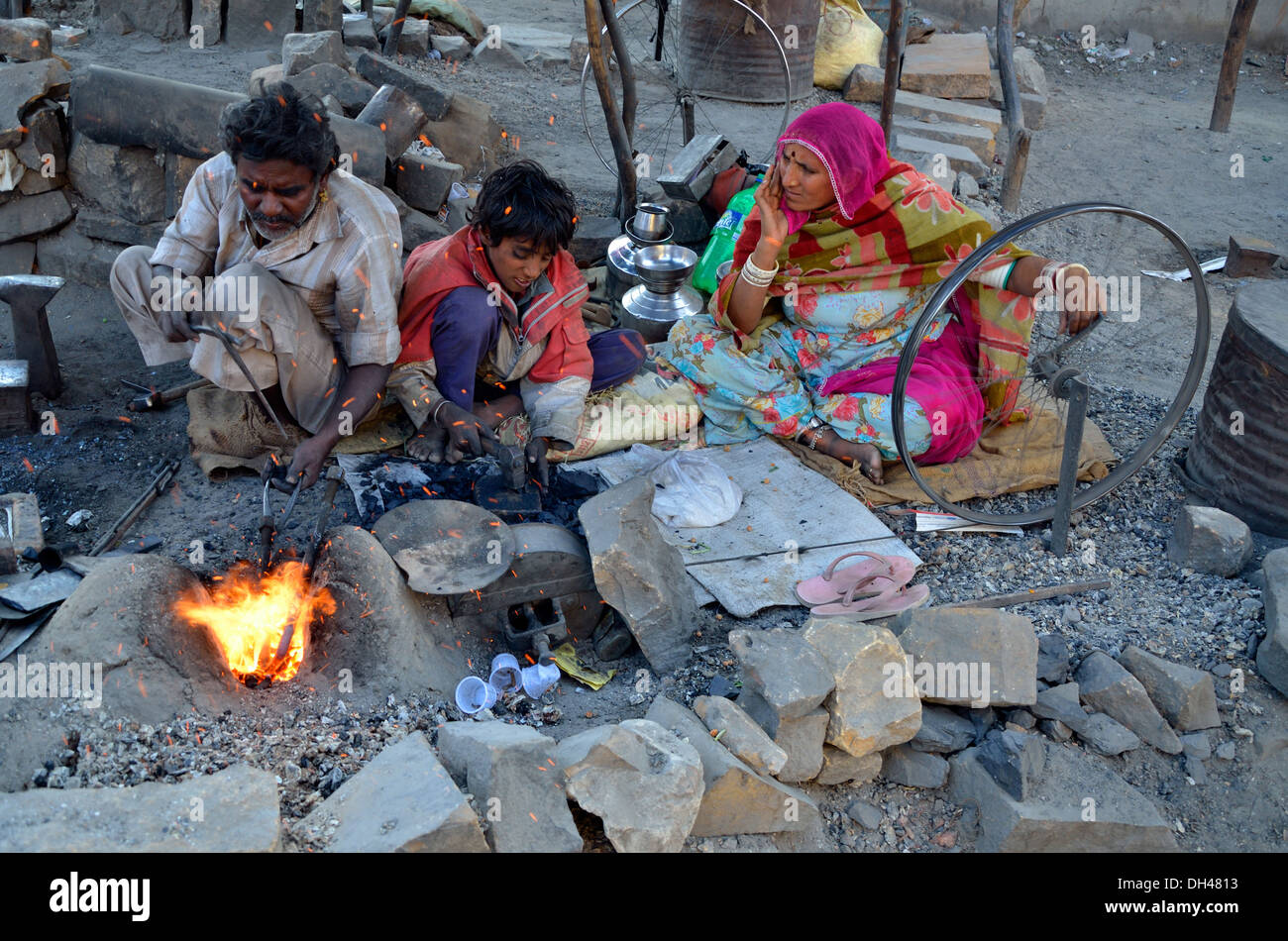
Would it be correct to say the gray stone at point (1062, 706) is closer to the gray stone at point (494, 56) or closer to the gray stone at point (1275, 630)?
the gray stone at point (1275, 630)

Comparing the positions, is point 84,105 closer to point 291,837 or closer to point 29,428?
point 29,428

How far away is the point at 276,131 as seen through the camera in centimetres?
307

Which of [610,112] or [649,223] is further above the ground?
[610,112]

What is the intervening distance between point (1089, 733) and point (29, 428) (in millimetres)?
3751

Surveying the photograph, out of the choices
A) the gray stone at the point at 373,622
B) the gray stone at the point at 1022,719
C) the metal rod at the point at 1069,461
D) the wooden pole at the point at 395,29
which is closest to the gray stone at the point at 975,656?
the gray stone at the point at 1022,719

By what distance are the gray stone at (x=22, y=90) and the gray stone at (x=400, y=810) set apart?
3.64 meters

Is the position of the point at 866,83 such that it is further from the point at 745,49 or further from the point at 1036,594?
the point at 1036,594

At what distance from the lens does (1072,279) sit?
10.9 ft

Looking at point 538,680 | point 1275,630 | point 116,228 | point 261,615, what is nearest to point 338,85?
point 116,228

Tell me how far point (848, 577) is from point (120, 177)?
3639 mm

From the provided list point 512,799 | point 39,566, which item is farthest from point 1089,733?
point 39,566

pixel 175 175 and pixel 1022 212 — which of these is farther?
pixel 1022 212

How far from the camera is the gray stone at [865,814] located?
276cm

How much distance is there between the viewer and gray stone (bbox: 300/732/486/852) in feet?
6.79
